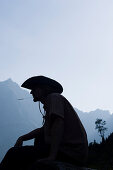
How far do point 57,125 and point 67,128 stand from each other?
0.24m

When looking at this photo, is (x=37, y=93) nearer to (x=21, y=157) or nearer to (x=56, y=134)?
(x=56, y=134)

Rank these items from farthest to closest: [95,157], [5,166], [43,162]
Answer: [95,157] → [5,166] → [43,162]

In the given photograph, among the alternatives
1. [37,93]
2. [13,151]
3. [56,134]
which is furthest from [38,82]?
[13,151]

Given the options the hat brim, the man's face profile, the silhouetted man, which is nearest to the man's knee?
the silhouetted man

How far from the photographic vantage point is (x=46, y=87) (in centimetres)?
305

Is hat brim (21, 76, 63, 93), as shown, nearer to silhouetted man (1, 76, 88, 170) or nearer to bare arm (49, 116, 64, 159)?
silhouetted man (1, 76, 88, 170)

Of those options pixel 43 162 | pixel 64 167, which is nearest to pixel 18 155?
pixel 43 162

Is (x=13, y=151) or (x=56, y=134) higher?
(x=56, y=134)

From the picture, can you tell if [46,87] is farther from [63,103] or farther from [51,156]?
[51,156]

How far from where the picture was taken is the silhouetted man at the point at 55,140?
2.60m

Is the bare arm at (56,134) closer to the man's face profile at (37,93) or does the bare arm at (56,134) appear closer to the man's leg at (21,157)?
the man's leg at (21,157)

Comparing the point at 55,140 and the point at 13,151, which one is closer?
the point at 55,140

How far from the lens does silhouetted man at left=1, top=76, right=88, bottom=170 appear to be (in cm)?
260

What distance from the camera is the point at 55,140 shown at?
8.23 feet
